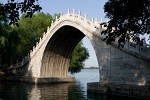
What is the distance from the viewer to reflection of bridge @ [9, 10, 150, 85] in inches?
950

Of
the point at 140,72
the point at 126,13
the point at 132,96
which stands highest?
the point at 126,13

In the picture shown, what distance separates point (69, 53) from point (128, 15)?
36538 millimetres

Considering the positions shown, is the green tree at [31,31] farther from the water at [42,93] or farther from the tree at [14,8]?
the tree at [14,8]

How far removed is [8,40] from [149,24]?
1430 inches

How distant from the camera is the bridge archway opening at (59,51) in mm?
41156

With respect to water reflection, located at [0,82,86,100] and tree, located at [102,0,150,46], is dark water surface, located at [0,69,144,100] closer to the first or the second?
water reflection, located at [0,82,86,100]

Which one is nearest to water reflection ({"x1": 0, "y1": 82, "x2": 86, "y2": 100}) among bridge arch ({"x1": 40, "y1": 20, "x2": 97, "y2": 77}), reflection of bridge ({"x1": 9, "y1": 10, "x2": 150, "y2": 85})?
reflection of bridge ({"x1": 9, "y1": 10, "x2": 150, "y2": 85})

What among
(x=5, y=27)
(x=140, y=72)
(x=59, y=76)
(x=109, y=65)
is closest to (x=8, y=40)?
(x=5, y=27)

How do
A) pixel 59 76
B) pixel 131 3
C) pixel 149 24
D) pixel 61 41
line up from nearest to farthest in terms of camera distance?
pixel 131 3, pixel 149 24, pixel 61 41, pixel 59 76

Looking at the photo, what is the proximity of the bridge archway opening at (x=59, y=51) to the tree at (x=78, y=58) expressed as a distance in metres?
11.6

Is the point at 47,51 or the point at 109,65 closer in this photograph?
the point at 109,65

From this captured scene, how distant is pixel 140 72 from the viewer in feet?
77.9

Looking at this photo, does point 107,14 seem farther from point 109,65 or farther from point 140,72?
point 109,65

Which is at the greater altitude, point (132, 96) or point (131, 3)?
point (131, 3)
